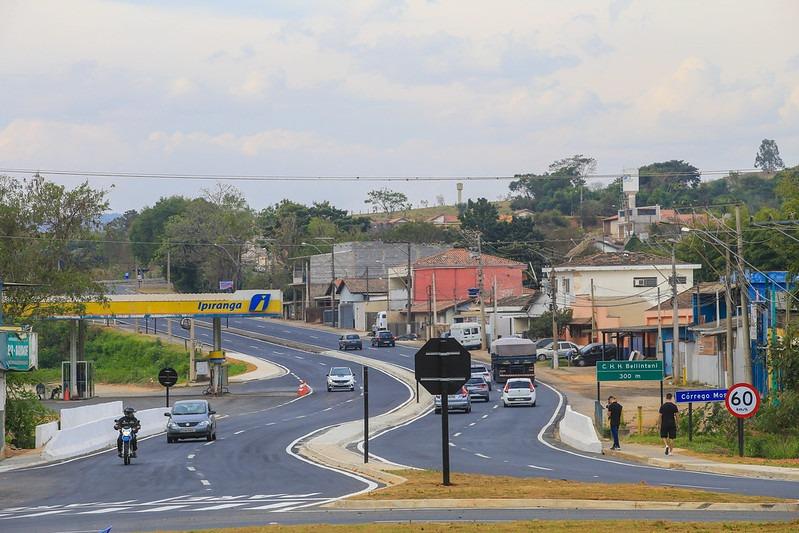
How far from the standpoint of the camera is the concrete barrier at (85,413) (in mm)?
44562

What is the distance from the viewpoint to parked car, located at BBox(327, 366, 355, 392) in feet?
248

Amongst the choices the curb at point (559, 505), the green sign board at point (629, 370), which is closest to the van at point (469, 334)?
the green sign board at point (629, 370)

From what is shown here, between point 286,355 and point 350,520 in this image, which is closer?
point 350,520

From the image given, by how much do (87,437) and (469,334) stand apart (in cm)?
6396

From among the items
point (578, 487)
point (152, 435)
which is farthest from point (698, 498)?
point (152, 435)

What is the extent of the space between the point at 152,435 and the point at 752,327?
2824 centimetres

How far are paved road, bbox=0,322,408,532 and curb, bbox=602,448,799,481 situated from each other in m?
8.98

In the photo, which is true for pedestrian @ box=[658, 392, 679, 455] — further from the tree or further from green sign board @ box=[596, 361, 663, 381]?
the tree

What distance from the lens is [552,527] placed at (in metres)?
17.4

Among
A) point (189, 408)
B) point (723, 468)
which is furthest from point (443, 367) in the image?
point (189, 408)

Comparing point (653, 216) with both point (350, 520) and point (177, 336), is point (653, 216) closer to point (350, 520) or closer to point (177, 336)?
point (177, 336)

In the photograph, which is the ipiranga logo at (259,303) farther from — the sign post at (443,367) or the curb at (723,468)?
the sign post at (443,367)

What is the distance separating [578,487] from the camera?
2339cm

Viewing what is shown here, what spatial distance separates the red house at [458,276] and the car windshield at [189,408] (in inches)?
3183
